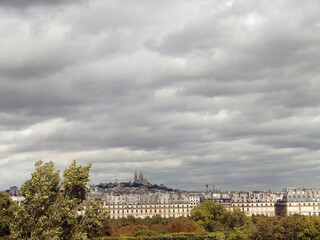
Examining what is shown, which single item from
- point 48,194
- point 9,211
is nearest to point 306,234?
point 9,211

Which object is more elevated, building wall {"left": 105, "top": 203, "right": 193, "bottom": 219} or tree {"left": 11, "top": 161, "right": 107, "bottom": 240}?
tree {"left": 11, "top": 161, "right": 107, "bottom": 240}

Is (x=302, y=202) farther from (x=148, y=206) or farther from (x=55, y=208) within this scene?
(x=55, y=208)

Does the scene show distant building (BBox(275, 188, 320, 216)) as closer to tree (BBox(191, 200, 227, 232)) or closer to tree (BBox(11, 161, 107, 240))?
tree (BBox(191, 200, 227, 232))

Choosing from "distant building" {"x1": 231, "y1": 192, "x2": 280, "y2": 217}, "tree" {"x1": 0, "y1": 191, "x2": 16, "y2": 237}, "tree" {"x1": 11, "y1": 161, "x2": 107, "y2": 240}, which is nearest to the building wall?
"distant building" {"x1": 231, "y1": 192, "x2": 280, "y2": 217}

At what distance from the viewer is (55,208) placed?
37.3m

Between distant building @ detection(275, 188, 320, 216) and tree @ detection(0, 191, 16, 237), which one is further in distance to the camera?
distant building @ detection(275, 188, 320, 216)

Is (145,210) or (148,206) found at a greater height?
(148,206)

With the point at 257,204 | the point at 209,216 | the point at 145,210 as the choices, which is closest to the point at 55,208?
the point at 209,216

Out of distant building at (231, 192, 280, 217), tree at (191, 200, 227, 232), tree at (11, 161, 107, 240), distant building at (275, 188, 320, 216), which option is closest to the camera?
tree at (11, 161, 107, 240)

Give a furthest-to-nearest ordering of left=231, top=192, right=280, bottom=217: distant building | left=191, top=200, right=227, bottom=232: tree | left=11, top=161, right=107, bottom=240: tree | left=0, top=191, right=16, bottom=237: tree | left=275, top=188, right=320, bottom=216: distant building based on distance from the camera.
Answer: left=231, top=192, right=280, bottom=217: distant building < left=275, top=188, right=320, bottom=216: distant building < left=191, top=200, right=227, bottom=232: tree < left=0, top=191, right=16, bottom=237: tree < left=11, top=161, right=107, bottom=240: tree

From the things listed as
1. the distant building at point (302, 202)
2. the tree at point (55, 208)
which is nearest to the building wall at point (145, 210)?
the distant building at point (302, 202)

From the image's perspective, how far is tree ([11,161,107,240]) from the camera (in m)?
36.2

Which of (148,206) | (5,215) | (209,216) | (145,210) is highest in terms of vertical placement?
(148,206)

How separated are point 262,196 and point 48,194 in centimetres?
16949
